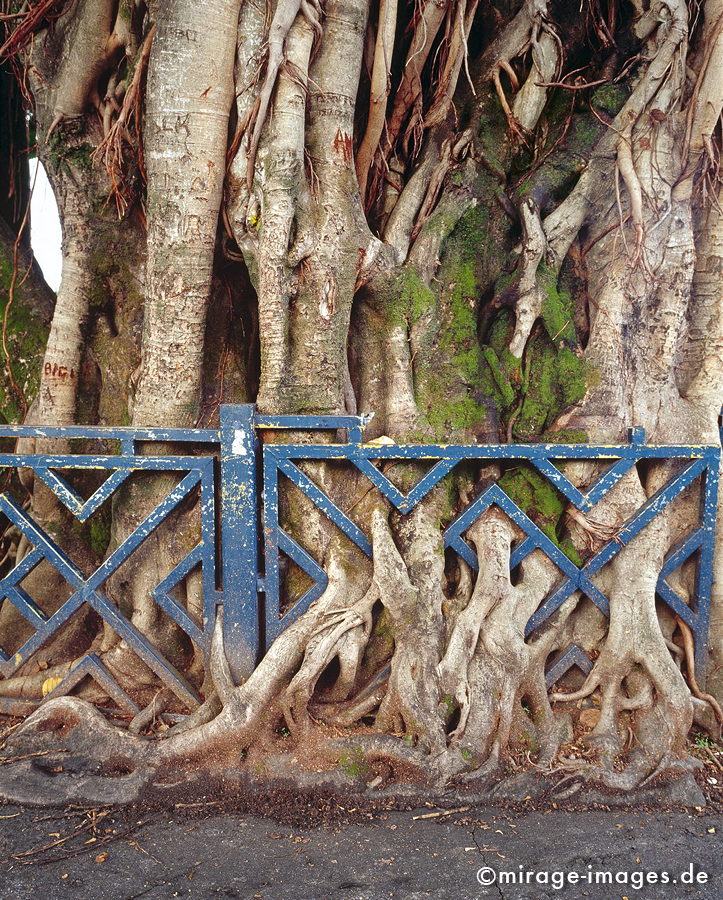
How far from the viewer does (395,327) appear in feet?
12.0

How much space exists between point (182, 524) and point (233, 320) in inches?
50.8

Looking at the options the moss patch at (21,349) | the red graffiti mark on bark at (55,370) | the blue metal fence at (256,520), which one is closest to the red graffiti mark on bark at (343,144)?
the blue metal fence at (256,520)

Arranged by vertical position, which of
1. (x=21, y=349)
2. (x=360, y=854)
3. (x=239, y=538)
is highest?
(x=21, y=349)

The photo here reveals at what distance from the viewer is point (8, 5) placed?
393 centimetres

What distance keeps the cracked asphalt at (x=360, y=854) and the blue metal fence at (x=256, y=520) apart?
0.79m

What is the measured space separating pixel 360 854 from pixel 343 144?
11.3 feet

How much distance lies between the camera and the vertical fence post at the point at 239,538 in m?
3.22

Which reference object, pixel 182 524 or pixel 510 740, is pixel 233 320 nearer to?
pixel 182 524

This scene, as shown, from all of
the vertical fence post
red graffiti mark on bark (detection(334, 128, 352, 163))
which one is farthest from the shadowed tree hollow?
the vertical fence post

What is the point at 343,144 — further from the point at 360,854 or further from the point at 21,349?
the point at 360,854

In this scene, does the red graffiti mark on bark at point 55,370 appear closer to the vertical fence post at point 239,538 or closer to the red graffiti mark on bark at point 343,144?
the vertical fence post at point 239,538

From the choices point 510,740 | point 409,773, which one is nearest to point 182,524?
point 409,773

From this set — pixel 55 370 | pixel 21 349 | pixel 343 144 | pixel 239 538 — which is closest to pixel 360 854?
pixel 239 538

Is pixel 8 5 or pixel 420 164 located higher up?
pixel 8 5
